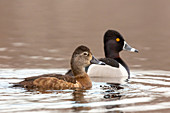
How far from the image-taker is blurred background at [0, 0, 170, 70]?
14820 millimetres

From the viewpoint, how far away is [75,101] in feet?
29.0

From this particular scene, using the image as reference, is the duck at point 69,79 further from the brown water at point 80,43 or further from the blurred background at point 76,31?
the blurred background at point 76,31

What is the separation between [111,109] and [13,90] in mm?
2269

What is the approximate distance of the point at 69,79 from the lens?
9.95 meters

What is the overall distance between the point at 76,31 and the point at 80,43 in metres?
3.03

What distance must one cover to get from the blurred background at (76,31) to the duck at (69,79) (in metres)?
3.10

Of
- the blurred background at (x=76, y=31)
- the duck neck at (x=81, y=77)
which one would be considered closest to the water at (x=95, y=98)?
the duck neck at (x=81, y=77)

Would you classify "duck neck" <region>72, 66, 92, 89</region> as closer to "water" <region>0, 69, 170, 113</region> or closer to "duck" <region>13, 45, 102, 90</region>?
"duck" <region>13, 45, 102, 90</region>

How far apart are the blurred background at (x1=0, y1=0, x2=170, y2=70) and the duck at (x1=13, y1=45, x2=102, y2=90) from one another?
3.10 meters

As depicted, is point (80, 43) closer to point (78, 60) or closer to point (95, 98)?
point (78, 60)

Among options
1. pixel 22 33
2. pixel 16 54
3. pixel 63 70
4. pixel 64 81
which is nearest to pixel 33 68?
pixel 63 70

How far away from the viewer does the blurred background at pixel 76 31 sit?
14.8 m

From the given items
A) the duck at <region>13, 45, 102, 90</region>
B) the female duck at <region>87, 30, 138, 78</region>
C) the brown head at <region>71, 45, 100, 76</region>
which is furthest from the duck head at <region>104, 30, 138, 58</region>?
the brown head at <region>71, 45, 100, 76</region>

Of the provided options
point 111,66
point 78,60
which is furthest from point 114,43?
point 78,60
